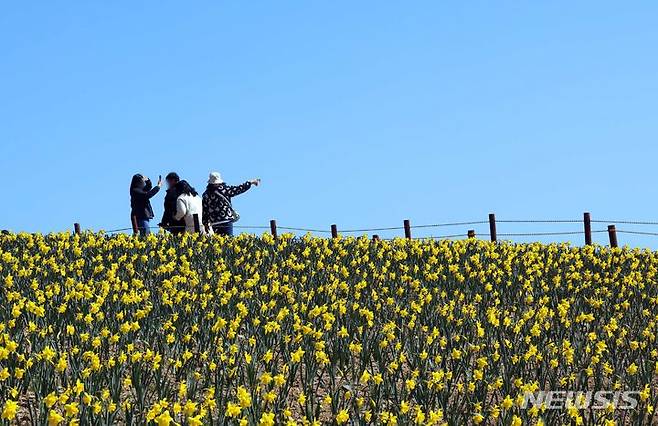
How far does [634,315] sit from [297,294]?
186 inches

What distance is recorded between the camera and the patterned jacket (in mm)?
21625

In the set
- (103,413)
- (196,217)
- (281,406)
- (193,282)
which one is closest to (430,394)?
(281,406)

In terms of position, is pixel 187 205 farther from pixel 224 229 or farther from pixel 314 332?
pixel 314 332

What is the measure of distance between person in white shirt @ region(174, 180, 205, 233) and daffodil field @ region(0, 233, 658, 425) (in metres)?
2.66

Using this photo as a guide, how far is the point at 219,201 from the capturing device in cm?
2161

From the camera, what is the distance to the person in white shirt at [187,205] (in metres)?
21.2

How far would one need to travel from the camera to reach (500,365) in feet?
31.5

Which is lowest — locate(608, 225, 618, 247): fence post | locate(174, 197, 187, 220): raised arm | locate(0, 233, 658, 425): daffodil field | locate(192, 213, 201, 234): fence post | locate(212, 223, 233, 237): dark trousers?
locate(0, 233, 658, 425): daffodil field

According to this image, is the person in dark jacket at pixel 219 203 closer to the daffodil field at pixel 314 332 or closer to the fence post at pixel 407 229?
the daffodil field at pixel 314 332

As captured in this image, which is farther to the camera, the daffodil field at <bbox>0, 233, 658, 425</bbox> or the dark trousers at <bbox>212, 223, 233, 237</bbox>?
the dark trousers at <bbox>212, 223, 233, 237</bbox>

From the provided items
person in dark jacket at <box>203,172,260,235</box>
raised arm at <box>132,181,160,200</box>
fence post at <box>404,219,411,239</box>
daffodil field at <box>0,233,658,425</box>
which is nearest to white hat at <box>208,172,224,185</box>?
person in dark jacket at <box>203,172,260,235</box>

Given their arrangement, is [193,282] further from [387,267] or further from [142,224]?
[142,224]

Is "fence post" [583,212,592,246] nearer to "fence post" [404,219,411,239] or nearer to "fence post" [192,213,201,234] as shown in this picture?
"fence post" [404,219,411,239]

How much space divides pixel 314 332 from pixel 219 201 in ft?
40.4
